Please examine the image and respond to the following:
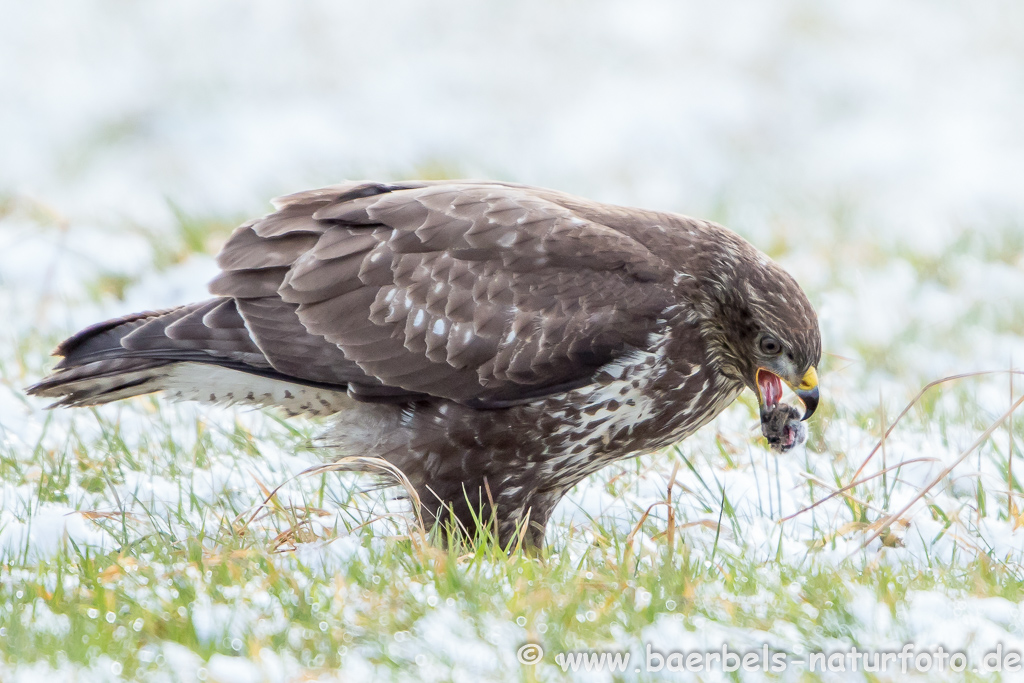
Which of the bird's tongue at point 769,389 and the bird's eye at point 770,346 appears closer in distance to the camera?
the bird's eye at point 770,346

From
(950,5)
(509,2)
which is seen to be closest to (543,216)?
(509,2)

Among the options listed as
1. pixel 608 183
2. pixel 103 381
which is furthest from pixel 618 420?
pixel 608 183

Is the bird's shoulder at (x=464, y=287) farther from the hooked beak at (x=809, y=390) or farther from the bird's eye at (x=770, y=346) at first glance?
the hooked beak at (x=809, y=390)

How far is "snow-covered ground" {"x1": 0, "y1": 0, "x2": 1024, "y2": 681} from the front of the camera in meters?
3.72

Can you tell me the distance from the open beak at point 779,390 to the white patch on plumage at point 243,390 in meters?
1.40

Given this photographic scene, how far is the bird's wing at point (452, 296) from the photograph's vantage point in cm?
367

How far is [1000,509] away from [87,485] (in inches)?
122

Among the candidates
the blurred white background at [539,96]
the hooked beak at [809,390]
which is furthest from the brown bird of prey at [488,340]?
the blurred white background at [539,96]

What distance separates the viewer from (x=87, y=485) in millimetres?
4074

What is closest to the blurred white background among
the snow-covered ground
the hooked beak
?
the snow-covered ground

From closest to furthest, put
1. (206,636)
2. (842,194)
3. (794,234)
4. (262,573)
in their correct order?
(206,636), (262,573), (794,234), (842,194)

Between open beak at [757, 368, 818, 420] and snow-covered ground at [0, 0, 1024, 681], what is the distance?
35 cm

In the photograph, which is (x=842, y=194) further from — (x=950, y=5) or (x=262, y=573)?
(x=262, y=573)

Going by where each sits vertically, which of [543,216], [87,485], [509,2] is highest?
[509,2]
